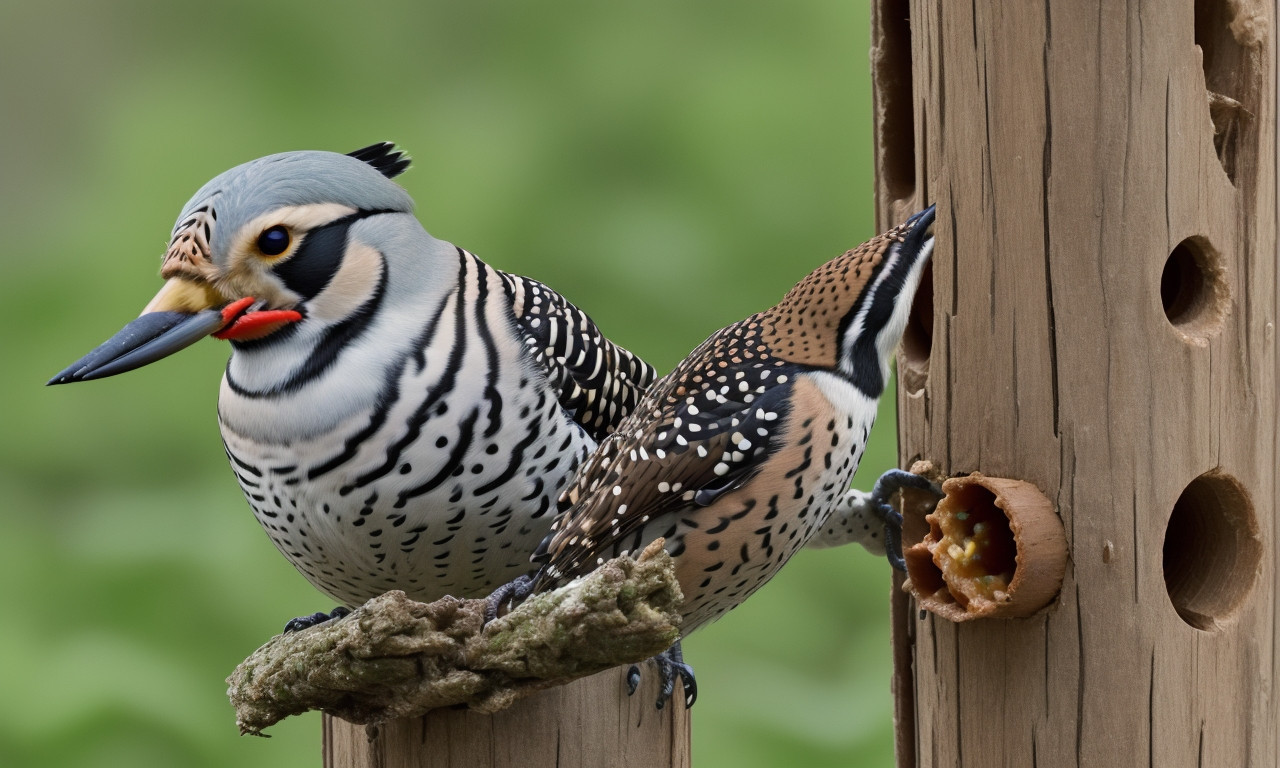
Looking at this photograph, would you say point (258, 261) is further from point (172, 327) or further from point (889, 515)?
point (889, 515)

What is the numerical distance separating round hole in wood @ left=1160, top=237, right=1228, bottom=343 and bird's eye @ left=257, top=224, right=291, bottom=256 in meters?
1.14

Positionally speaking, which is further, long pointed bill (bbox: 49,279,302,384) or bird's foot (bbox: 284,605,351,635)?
bird's foot (bbox: 284,605,351,635)

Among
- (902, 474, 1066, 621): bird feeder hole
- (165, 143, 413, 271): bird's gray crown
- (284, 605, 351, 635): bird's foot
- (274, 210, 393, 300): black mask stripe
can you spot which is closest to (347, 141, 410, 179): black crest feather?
(165, 143, 413, 271): bird's gray crown

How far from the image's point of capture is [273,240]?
5.91 feet

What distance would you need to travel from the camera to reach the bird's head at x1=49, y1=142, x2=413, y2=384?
1738 mm

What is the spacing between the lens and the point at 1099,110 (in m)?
1.83

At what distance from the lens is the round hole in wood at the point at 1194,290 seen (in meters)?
1.89

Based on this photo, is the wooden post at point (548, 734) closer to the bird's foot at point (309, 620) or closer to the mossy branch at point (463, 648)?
the mossy branch at point (463, 648)

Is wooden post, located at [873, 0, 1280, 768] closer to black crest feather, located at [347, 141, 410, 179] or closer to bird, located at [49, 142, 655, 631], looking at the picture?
bird, located at [49, 142, 655, 631]

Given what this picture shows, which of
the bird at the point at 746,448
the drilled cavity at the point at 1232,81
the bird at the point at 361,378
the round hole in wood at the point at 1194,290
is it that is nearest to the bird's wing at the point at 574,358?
the bird at the point at 361,378

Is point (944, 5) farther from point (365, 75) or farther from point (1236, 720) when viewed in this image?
point (365, 75)

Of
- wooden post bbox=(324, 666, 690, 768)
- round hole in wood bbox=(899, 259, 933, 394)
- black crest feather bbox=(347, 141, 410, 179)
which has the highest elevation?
black crest feather bbox=(347, 141, 410, 179)

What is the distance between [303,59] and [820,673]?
2418mm

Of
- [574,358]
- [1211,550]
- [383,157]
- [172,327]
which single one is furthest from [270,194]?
[1211,550]
